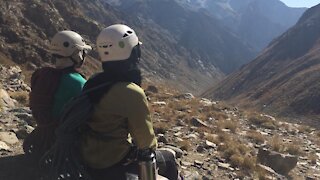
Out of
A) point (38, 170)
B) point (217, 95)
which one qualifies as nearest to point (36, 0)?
point (38, 170)

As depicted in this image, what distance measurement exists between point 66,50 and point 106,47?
1.54 m

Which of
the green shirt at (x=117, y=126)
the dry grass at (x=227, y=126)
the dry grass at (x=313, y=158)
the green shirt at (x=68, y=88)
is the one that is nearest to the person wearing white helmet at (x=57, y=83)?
the green shirt at (x=68, y=88)

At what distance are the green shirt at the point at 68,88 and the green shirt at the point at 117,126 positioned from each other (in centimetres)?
116

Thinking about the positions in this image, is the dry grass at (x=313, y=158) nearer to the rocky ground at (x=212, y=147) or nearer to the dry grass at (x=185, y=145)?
the rocky ground at (x=212, y=147)

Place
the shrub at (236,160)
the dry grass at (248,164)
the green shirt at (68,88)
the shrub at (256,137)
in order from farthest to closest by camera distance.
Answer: the shrub at (256,137) < the shrub at (236,160) < the dry grass at (248,164) < the green shirt at (68,88)

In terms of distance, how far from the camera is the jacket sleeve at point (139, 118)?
5.05 meters

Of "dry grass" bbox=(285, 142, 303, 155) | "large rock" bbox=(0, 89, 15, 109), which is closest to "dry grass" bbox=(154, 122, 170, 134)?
"dry grass" bbox=(285, 142, 303, 155)

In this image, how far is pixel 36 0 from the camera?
171 ft

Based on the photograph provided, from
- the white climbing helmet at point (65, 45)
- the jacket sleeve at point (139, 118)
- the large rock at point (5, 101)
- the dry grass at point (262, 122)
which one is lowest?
the large rock at point (5, 101)

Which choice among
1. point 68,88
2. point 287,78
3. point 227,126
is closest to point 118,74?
point 68,88

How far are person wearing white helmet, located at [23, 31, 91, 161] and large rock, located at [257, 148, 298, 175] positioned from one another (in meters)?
8.08

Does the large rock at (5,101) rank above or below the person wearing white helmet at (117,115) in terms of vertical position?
below

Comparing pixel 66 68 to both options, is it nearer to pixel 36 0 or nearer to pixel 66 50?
pixel 66 50

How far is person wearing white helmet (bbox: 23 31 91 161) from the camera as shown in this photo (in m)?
6.43
